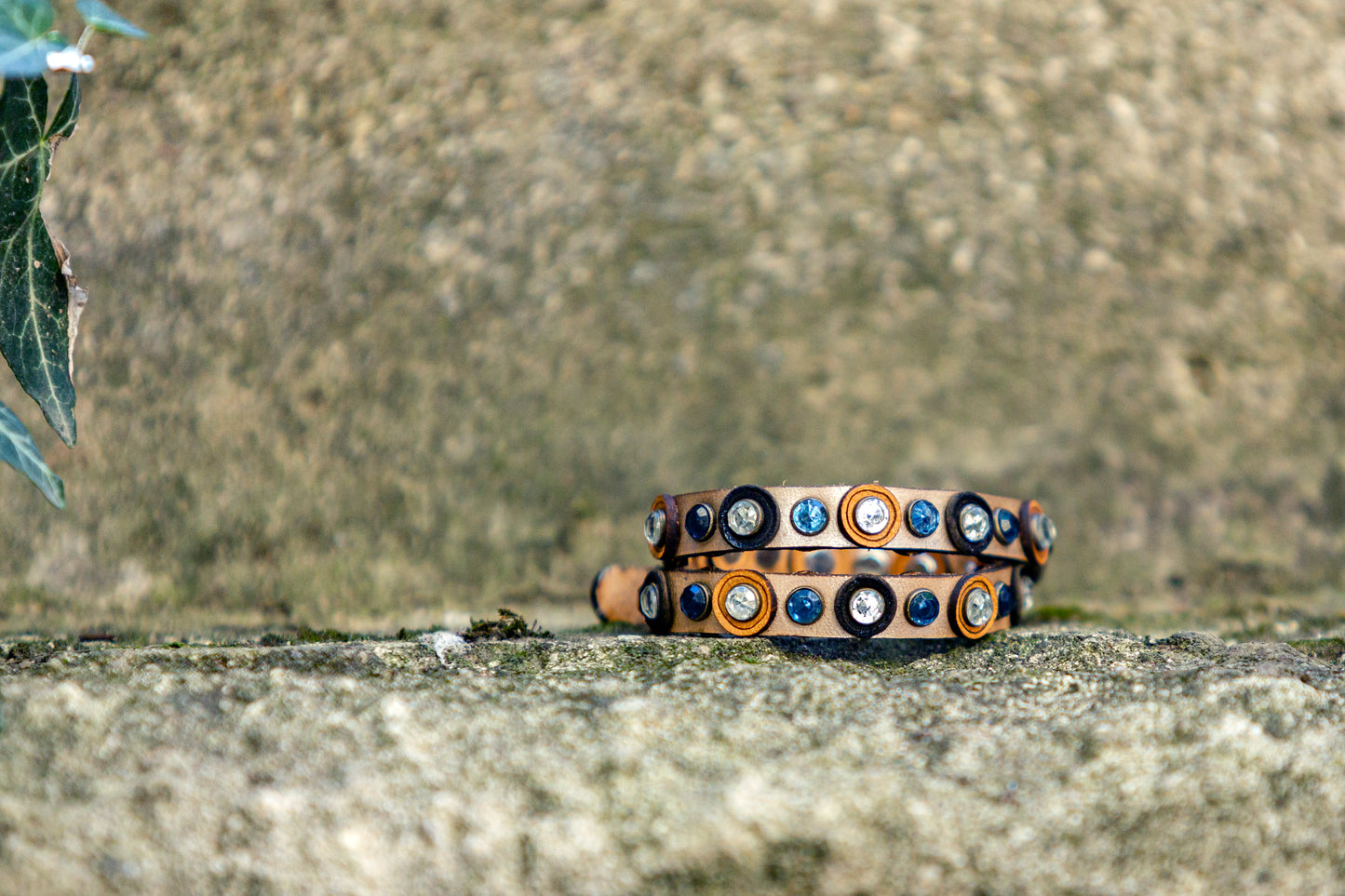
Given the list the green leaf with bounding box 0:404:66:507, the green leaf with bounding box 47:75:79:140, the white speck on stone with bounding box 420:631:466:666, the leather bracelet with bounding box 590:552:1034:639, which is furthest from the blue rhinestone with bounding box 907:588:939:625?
the green leaf with bounding box 47:75:79:140

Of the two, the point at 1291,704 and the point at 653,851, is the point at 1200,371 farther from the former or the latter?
the point at 653,851

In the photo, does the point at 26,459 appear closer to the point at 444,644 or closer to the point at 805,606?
the point at 444,644

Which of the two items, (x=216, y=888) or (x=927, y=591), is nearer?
(x=216, y=888)

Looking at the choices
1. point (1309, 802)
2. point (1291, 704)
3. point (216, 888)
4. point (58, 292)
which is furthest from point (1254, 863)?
point (58, 292)

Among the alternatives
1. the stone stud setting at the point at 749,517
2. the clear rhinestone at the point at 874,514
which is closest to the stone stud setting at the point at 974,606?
the clear rhinestone at the point at 874,514

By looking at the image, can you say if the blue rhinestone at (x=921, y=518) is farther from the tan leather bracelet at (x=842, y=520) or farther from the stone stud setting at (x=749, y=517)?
the stone stud setting at (x=749, y=517)

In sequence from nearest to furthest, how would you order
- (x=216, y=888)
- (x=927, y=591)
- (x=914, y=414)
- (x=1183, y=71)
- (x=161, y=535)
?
(x=216, y=888)
(x=927, y=591)
(x=161, y=535)
(x=1183, y=71)
(x=914, y=414)

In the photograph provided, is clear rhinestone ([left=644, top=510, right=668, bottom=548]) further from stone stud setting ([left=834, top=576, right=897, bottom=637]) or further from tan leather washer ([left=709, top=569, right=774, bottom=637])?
stone stud setting ([left=834, top=576, right=897, bottom=637])
